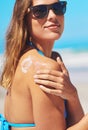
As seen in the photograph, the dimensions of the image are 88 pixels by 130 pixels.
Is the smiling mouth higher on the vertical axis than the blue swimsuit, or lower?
higher

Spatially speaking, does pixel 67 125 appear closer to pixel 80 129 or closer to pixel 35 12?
pixel 80 129

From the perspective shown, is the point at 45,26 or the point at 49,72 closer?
the point at 49,72

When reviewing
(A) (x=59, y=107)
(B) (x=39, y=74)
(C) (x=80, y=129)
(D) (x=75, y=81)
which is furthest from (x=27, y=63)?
(D) (x=75, y=81)

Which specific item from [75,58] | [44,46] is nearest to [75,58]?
[75,58]

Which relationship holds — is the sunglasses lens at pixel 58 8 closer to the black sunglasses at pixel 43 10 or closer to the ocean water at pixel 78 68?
the black sunglasses at pixel 43 10

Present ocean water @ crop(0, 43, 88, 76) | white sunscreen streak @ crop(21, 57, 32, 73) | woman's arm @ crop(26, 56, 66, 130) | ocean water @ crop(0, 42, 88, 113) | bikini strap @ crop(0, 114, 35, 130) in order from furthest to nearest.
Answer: ocean water @ crop(0, 43, 88, 76), ocean water @ crop(0, 42, 88, 113), bikini strap @ crop(0, 114, 35, 130), white sunscreen streak @ crop(21, 57, 32, 73), woman's arm @ crop(26, 56, 66, 130)

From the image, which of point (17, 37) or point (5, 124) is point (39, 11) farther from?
point (5, 124)

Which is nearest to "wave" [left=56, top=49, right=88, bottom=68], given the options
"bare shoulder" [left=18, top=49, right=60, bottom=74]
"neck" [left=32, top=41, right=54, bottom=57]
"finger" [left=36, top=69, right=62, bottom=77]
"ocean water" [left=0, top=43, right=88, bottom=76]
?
"ocean water" [left=0, top=43, right=88, bottom=76]

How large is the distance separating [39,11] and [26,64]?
0.29 metres

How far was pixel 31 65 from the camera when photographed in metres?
2.21

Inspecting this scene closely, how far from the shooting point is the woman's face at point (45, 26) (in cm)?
235

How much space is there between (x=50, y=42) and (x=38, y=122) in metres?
0.49

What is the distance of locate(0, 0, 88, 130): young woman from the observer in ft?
7.02

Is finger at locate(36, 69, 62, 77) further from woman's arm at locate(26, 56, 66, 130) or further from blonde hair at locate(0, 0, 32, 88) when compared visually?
Answer: blonde hair at locate(0, 0, 32, 88)
